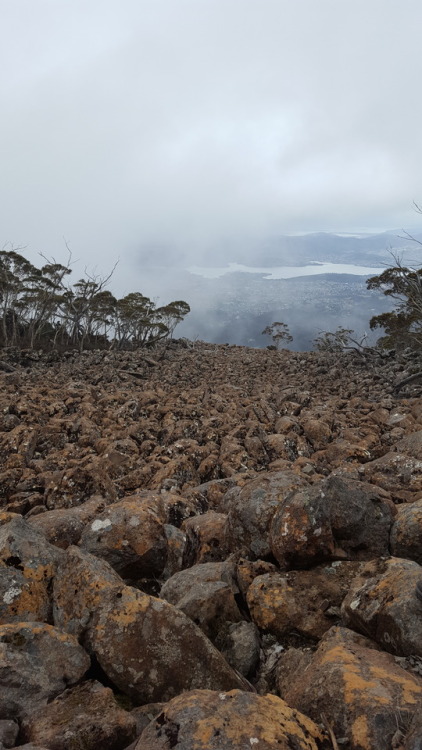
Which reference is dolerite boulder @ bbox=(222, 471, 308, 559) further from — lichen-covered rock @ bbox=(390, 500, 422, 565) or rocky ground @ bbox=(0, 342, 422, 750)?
lichen-covered rock @ bbox=(390, 500, 422, 565)

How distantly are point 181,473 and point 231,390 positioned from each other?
1170 centimetres

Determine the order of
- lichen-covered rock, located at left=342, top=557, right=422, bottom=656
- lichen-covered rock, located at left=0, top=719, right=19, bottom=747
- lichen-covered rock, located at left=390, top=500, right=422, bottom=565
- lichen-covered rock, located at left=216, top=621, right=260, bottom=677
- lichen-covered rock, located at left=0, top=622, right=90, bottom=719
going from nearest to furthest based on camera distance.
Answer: lichen-covered rock, located at left=0, top=719, right=19, bottom=747
lichen-covered rock, located at left=0, top=622, right=90, bottom=719
lichen-covered rock, located at left=342, top=557, right=422, bottom=656
lichen-covered rock, located at left=216, top=621, right=260, bottom=677
lichen-covered rock, located at left=390, top=500, right=422, bottom=565

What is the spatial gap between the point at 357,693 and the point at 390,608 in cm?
86

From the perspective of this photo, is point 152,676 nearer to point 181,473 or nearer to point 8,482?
point 181,473

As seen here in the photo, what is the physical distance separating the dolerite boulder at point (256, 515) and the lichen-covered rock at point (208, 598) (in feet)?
2.09

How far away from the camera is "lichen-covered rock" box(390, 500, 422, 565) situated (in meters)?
4.39

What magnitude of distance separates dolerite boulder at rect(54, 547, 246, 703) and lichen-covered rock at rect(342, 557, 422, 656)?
1156mm

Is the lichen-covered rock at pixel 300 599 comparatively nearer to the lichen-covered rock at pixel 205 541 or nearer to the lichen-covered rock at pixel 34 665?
the lichen-covered rock at pixel 205 541

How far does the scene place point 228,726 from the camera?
7.41ft

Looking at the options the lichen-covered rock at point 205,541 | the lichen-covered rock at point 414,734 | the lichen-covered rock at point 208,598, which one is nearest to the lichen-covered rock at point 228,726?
the lichen-covered rock at point 414,734

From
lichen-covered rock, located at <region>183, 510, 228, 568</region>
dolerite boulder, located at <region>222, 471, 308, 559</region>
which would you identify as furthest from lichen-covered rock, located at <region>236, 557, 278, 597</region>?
lichen-covered rock, located at <region>183, 510, 228, 568</region>

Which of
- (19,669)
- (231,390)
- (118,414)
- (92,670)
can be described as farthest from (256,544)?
(231,390)

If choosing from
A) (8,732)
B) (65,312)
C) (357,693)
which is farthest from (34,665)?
(65,312)

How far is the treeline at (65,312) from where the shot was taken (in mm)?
48156
